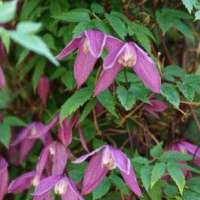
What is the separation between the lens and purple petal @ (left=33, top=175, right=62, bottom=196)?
1.00 metres

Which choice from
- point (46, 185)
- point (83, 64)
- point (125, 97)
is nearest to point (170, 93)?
point (125, 97)

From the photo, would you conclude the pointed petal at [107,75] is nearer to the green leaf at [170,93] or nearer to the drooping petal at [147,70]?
the drooping petal at [147,70]

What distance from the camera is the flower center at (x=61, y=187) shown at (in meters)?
1.00

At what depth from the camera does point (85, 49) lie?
96 cm

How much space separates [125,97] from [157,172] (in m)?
0.16

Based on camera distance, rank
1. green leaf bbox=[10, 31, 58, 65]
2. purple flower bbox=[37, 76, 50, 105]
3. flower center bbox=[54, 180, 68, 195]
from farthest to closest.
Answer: purple flower bbox=[37, 76, 50, 105] < flower center bbox=[54, 180, 68, 195] < green leaf bbox=[10, 31, 58, 65]

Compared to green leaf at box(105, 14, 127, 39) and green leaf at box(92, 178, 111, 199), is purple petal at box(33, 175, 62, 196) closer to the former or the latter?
green leaf at box(92, 178, 111, 199)

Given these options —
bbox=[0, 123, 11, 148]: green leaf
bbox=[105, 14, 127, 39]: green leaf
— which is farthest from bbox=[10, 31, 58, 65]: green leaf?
bbox=[0, 123, 11, 148]: green leaf

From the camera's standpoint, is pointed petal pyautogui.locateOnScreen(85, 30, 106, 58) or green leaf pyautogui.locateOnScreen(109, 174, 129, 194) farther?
green leaf pyautogui.locateOnScreen(109, 174, 129, 194)

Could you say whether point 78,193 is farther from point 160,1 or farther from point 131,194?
point 160,1

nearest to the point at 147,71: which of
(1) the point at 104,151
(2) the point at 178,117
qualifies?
(1) the point at 104,151

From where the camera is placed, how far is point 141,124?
129 centimetres

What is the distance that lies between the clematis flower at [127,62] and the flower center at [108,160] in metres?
0.12

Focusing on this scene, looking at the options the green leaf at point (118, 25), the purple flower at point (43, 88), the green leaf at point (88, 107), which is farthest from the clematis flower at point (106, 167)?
the purple flower at point (43, 88)
